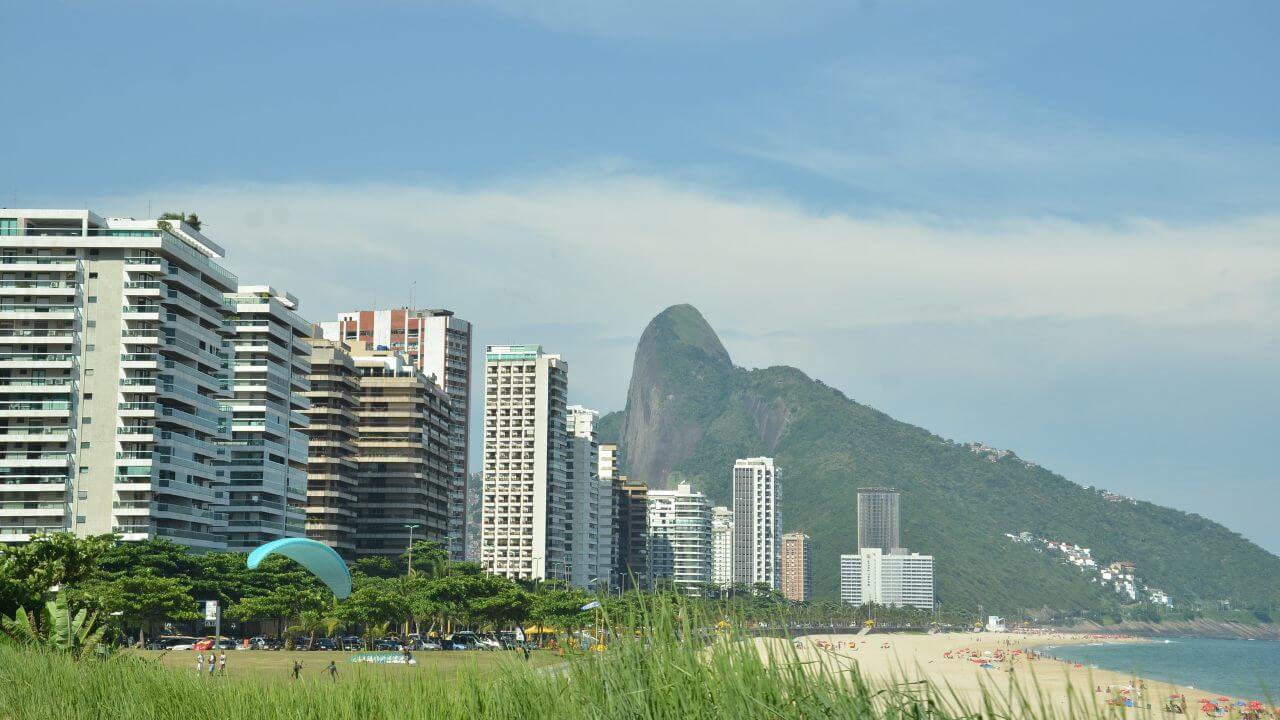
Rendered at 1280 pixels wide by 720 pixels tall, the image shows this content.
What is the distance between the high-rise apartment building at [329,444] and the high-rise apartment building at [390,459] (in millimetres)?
6397

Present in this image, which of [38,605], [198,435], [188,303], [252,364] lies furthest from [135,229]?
[38,605]

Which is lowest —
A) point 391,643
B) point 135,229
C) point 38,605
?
point 391,643

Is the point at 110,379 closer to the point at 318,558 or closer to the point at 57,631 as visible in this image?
the point at 318,558

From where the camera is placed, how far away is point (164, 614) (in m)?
85.0

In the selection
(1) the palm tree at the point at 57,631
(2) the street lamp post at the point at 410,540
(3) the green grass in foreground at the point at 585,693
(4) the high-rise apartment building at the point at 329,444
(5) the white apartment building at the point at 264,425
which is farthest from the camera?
(4) the high-rise apartment building at the point at 329,444

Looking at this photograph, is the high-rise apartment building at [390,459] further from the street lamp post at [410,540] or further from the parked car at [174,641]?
the parked car at [174,641]

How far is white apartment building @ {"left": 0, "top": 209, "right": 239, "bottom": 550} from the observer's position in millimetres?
101750

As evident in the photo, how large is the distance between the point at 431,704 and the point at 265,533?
117m

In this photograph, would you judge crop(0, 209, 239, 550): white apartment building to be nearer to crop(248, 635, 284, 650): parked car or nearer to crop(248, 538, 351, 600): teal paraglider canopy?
crop(248, 635, 284, 650): parked car

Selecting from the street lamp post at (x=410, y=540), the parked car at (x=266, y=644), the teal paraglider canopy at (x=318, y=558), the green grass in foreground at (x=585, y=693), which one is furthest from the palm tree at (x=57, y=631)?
the street lamp post at (x=410, y=540)

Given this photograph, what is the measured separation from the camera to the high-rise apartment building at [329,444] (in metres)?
155

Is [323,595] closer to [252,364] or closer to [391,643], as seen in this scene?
[391,643]

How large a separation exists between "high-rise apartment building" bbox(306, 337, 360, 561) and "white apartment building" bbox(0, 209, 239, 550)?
4460cm

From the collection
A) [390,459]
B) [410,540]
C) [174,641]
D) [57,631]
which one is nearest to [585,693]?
[57,631]
